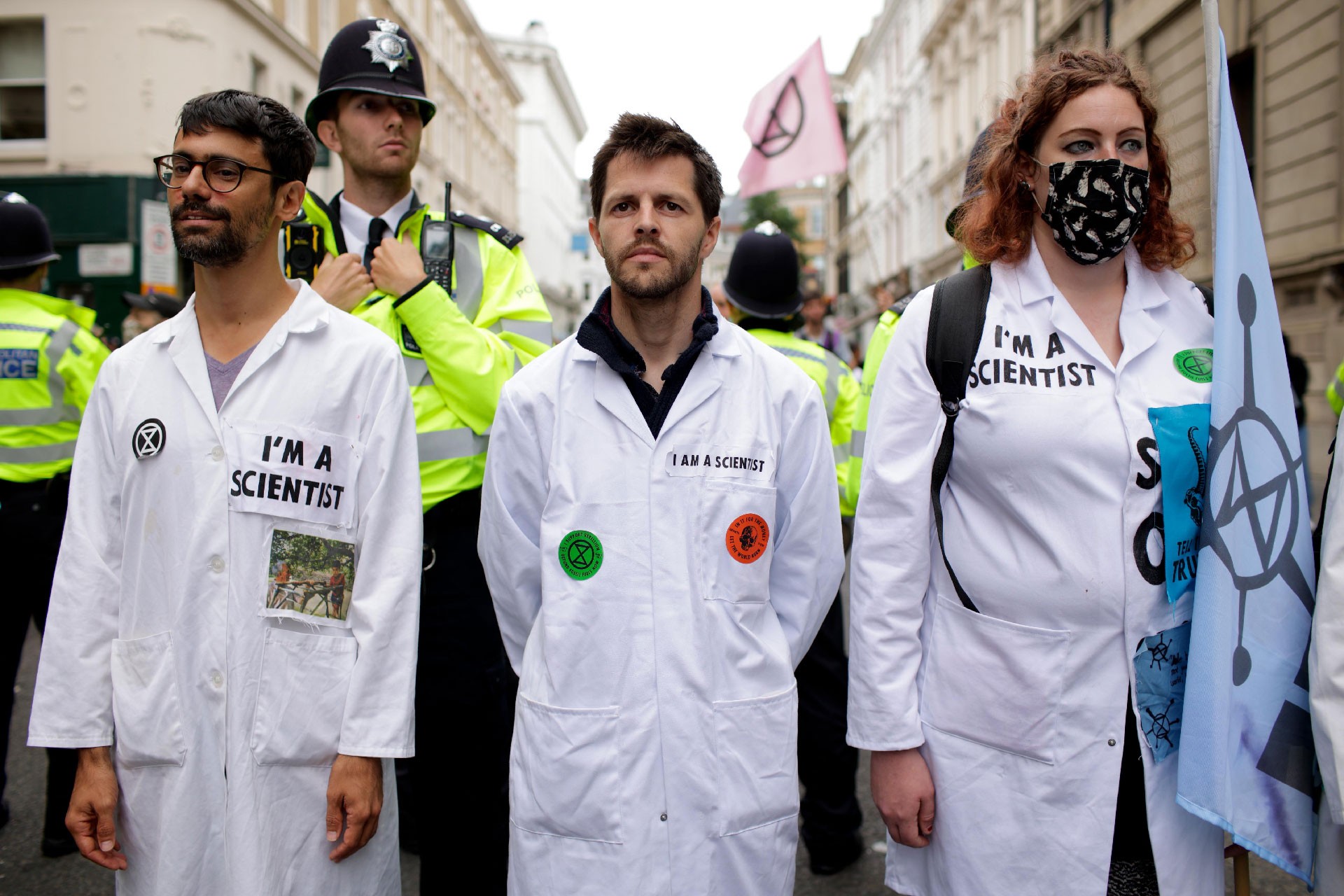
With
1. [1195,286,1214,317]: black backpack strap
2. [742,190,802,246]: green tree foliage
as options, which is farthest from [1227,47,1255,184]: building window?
[742,190,802,246]: green tree foliage

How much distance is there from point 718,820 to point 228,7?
21.8 metres

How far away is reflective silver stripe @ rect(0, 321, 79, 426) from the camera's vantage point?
4.42 m

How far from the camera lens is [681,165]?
2531mm

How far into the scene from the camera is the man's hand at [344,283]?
3012 mm

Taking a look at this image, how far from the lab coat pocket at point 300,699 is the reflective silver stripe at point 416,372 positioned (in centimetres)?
101

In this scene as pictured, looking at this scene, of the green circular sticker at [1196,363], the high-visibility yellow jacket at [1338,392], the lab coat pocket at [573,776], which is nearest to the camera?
the lab coat pocket at [573,776]

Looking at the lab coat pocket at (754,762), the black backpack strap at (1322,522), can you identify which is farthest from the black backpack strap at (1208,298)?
the lab coat pocket at (754,762)

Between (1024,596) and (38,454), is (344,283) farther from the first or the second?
(38,454)

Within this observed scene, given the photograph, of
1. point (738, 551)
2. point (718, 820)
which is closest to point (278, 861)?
point (718, 820)

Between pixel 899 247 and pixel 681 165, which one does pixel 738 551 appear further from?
pixel 899 247

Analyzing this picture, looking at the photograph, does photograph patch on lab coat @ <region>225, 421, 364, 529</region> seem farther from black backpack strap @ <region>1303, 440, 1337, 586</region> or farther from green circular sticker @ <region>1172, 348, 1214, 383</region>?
black backpack strap @ <region>1303, 440, 1337, 586</region>

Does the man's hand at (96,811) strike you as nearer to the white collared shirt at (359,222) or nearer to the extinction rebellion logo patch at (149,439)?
the extinction rebellion logo patch at (149,439)

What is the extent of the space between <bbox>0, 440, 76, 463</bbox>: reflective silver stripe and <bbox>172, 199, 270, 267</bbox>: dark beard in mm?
2429

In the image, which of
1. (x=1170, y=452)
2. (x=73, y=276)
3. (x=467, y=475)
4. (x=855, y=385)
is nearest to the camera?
(x=1170, y=452)
